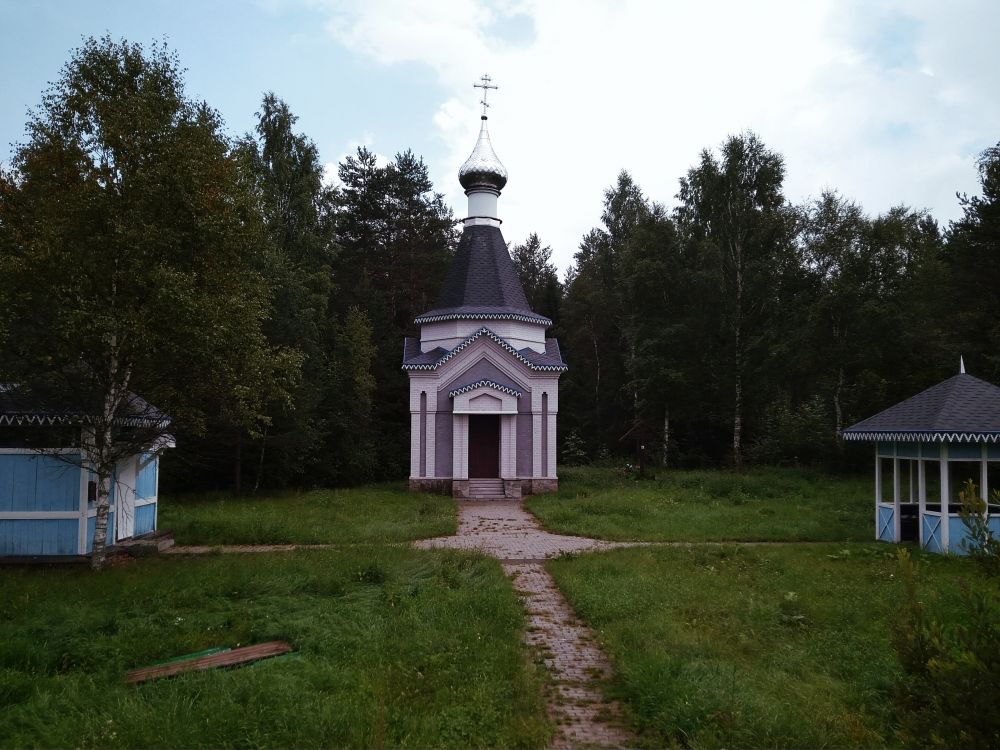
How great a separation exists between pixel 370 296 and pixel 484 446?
368 inches

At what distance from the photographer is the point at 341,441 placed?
2545 cm

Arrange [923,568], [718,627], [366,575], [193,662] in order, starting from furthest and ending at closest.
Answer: [923,568] → [366,575] → [718,627] → [193,662]

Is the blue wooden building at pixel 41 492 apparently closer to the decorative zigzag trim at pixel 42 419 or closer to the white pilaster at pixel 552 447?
the decorative zigzag trim at pixel 42 419

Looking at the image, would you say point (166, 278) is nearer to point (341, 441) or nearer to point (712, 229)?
point (341, 441)

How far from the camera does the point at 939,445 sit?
40.4 feet

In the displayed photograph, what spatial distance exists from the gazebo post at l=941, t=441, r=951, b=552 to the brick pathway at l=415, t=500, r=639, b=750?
5197mm

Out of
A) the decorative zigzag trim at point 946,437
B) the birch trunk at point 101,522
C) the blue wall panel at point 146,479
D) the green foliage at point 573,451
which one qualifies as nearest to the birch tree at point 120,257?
the birch trunk at point 101,522

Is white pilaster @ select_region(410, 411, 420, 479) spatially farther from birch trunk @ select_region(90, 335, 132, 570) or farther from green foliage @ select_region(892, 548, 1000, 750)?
green foliage @ select_region(892, 548, 1000, 750)

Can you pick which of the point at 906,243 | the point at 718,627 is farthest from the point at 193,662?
the point at 906,243

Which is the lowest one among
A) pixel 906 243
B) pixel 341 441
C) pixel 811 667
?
pixel 811 667

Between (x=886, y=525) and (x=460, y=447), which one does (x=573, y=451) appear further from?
(x=886, y=525)

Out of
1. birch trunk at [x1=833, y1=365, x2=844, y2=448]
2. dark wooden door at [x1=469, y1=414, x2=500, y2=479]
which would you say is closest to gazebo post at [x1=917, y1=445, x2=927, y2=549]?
dark wooden door at [x1=469, y1=414, x2=500, y2=479]

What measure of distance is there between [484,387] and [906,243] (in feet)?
57.9

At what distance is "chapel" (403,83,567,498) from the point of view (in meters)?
22.4
